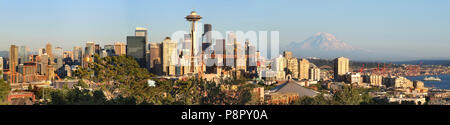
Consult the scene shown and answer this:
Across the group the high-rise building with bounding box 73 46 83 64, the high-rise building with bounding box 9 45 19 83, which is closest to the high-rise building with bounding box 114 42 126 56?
the high-rise building with bounding box 73 46 83 64

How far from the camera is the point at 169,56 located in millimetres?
68688

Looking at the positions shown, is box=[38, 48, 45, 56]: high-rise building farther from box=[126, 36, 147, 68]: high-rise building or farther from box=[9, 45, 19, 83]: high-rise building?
box=[126, 36, 147, 68]: high-rise building

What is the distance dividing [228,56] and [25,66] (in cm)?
3078

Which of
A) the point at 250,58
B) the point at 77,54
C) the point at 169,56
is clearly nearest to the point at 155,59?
the point at 169,56

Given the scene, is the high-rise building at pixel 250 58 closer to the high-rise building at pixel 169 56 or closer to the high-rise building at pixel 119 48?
the high-rise building at pixel 169 56

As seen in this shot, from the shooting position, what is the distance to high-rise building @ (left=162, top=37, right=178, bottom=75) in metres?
66.5

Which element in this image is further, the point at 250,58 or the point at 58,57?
the point at 250,58

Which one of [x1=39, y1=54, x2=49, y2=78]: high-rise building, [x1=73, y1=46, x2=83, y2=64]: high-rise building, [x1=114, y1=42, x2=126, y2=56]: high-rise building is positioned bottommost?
[x1=39, y1=54, x2=49, y2=78]: high-rise building

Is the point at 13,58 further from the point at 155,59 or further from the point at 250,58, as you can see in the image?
the point at 250,58
